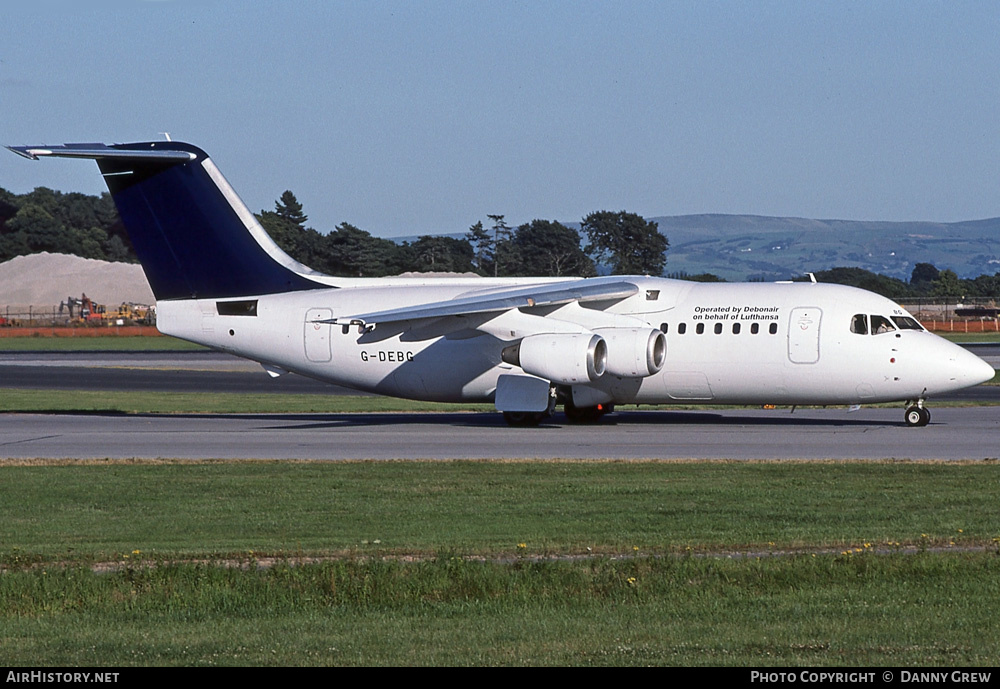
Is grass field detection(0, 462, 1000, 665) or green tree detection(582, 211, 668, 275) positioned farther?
green tree detection(582, 211, 668, 275)

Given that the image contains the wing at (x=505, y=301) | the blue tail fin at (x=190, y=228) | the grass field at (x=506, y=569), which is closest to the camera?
the grass field at (x=506, y=569)

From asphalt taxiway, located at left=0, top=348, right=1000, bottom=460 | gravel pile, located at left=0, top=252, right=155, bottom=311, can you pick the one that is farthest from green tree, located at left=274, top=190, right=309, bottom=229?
asphalt taxiway, located at left=0, top=348, right=1000, bottom=460

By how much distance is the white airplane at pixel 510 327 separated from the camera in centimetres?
2864

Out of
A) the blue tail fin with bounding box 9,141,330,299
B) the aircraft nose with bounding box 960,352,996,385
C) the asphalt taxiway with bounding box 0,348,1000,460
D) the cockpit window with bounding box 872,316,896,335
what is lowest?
the asphalt taxiway with bounding box 0,348,1000,460

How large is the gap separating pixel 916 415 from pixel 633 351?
659cm

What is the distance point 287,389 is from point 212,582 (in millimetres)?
34688

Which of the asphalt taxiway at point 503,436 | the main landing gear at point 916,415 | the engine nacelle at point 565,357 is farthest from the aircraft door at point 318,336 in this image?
the main landing gear at point 916,415

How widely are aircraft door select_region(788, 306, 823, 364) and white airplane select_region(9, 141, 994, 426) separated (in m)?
0.03

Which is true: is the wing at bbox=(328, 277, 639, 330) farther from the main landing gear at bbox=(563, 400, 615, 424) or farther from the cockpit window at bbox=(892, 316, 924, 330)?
the cockpit window at bbox=(892, 316, 924, 330)

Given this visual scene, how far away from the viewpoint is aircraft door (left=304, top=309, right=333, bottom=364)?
1254 inches

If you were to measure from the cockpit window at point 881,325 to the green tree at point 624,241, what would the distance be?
2516 inches

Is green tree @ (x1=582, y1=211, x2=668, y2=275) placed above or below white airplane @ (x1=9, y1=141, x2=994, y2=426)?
above

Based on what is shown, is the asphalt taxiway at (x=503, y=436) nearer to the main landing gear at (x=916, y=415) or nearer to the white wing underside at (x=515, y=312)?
the main landing gear at (x=916, y=415)

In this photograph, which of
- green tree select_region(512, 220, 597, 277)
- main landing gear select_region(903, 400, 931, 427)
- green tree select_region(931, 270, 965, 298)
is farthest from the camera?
green tree select_region(931, 270, 965, 298)
